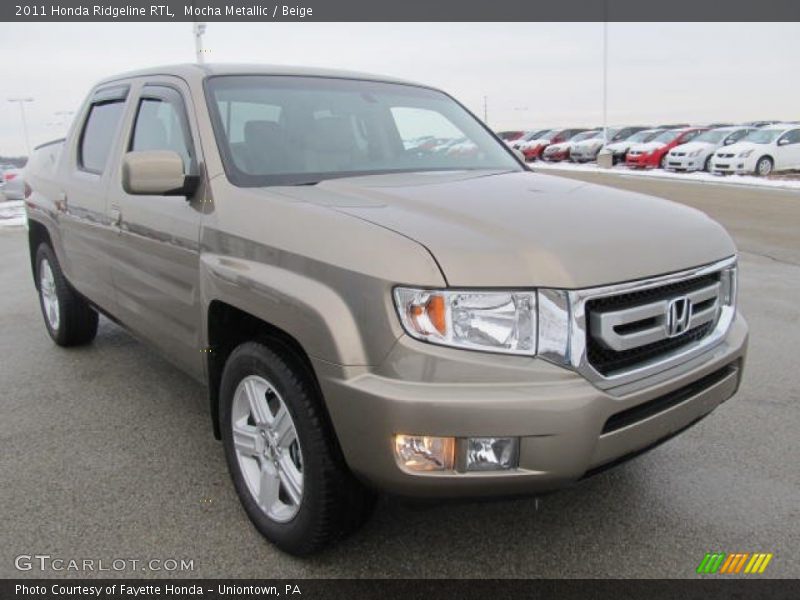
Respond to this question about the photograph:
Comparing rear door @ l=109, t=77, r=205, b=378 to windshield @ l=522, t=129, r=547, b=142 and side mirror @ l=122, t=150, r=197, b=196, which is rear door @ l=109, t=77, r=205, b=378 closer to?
side mirror @ l=122, t=150, r=197, b=196

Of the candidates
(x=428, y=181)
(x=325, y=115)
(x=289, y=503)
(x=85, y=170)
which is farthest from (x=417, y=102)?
(x=289, y=503)

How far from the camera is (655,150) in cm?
2573

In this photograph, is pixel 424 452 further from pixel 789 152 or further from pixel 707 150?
pixel 707 150

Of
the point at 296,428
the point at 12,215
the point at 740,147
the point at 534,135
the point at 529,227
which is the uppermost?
the point at 534,135

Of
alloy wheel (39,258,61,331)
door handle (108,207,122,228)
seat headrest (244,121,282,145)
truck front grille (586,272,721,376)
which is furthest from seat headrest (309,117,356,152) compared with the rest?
alloy wheel (39,258,61,331)

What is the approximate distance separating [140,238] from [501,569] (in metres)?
2.24

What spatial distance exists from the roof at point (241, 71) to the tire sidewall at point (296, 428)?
4.81 feet

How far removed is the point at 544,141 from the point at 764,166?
15601 millimetres

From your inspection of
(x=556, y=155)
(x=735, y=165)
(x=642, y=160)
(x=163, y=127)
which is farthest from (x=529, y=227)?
(x=556, y=155)

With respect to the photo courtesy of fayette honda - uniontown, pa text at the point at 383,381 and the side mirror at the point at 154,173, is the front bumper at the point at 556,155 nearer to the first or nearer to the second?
the photo courtesy of fayette honda - uniontown, pa text at the point at 383,381

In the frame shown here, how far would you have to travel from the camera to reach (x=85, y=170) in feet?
14.0

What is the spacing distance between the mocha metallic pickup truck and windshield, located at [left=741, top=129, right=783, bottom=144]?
2183cm

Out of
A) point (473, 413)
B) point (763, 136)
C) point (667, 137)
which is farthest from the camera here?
point (667, 137)

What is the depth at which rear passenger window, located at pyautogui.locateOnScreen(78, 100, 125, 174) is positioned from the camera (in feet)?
13.1
